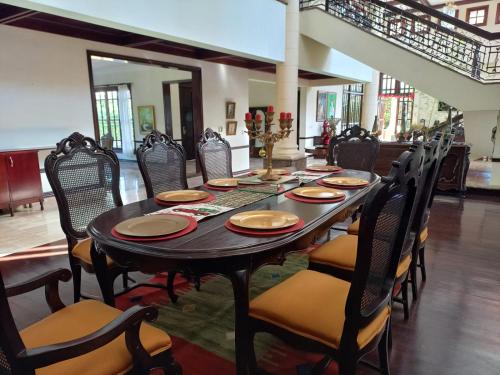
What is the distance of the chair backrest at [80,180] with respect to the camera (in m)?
2.03

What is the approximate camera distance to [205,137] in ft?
9.85

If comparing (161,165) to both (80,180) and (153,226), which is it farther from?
(153,226)

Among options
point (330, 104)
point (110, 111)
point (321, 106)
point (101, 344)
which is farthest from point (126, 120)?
point (101, 344)

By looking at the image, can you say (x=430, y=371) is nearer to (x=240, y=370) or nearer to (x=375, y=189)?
(x=240, y=370)

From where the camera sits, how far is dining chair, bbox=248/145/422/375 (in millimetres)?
1079

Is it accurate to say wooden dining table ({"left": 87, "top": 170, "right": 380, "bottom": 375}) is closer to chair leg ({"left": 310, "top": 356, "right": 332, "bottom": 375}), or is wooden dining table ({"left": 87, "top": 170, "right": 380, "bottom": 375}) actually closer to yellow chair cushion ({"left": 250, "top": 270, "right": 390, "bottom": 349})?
yellow chair cushion ({"left": 250, "top": 270, "right": 390, "bottom": 349})

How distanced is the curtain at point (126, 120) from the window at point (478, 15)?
14.0 m

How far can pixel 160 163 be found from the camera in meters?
2.59

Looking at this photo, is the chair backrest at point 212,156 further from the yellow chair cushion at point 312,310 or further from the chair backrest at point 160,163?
the yellow chair cushion at point 312,310

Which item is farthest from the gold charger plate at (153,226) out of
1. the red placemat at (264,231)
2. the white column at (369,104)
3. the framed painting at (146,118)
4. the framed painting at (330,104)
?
the framed painting at (330,104)

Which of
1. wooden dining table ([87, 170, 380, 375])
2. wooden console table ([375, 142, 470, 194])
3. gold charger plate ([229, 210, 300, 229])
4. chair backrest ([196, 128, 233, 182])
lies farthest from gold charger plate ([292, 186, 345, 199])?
wooden console table ([375, 142, 470, 194])

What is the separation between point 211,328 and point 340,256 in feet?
2.87

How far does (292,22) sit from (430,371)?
591 centimetres

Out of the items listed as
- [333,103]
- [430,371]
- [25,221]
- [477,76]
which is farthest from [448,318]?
[333,103]
